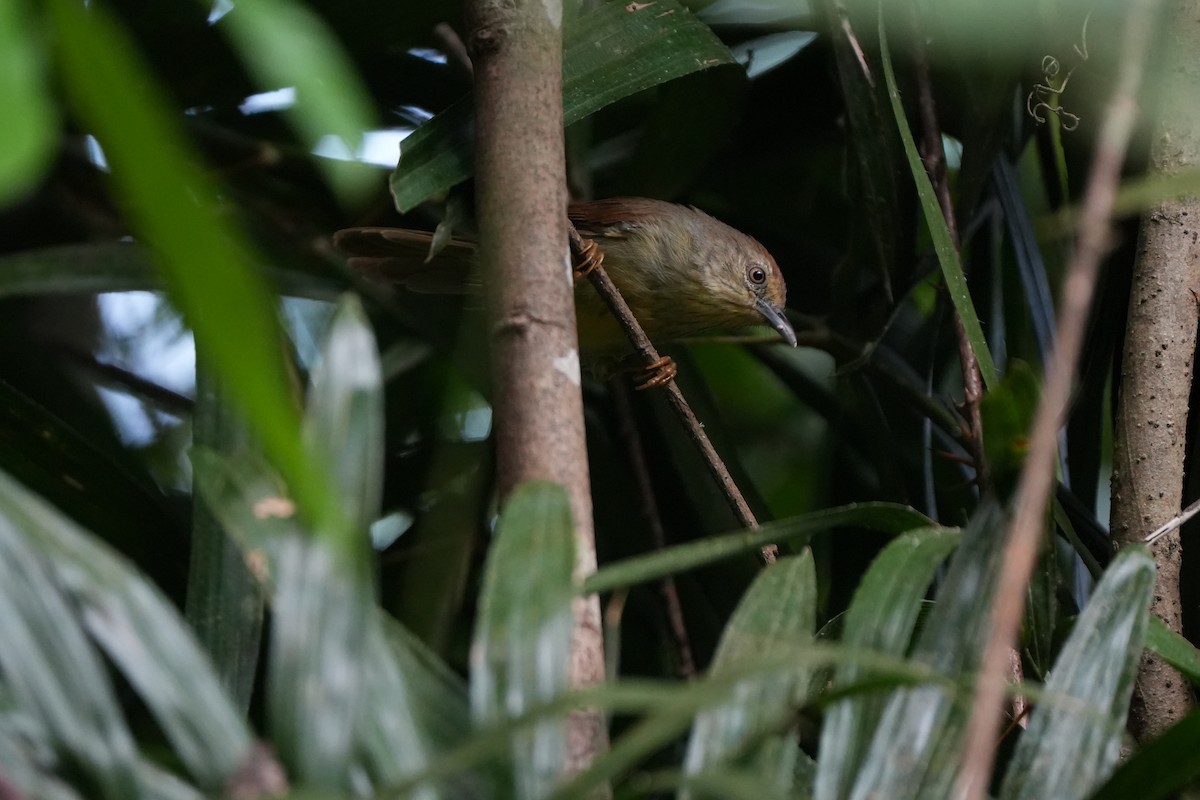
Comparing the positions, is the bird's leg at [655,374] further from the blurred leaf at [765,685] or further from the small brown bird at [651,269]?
the blurred leaf at [765,685]

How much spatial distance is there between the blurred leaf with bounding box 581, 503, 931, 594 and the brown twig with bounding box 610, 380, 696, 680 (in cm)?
122

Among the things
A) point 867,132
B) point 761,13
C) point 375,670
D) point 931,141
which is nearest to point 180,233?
point 375,670

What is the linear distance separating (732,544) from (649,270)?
10.1ft

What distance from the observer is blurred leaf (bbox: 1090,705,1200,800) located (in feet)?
4.17

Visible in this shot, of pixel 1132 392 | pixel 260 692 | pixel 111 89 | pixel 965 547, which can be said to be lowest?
pixel 260 692

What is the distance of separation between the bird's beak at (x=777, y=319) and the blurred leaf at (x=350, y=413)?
7.99 ft

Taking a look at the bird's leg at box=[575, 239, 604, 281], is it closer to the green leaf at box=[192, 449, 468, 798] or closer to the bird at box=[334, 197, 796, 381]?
the bird at box=[334, 197, 796, 381]

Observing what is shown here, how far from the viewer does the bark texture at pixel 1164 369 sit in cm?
219

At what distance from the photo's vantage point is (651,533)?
3.30 metres

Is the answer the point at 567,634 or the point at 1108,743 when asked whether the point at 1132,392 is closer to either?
the point at 1108,743

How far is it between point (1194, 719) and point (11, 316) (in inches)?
130

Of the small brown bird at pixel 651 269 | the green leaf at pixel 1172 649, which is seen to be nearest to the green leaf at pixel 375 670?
the green leaf at pixel 1172 649

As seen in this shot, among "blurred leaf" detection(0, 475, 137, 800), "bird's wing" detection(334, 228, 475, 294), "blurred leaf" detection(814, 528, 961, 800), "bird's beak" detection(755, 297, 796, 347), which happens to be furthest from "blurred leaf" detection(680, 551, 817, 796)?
"bird's wing" detection(334, 228, 475, 294)

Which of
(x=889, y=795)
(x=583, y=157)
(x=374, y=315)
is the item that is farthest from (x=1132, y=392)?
(x=374, y=315)
